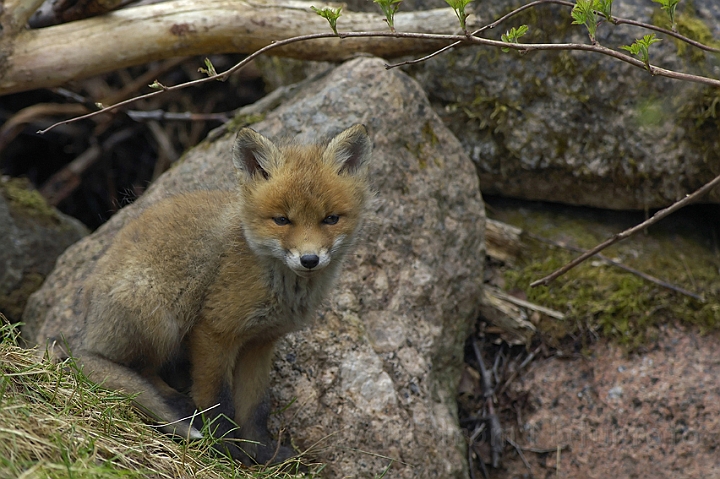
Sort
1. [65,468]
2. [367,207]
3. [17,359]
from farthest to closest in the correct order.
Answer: [367,207], [17,359], [65,468]

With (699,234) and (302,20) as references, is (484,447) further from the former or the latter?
(302,20)

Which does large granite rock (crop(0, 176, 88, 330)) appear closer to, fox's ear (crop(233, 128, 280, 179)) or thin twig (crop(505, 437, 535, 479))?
fox's ear (crop(233, 128, 280, 179))

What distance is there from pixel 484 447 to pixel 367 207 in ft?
7.07

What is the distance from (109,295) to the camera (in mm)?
3758

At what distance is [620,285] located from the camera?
5.50 meters

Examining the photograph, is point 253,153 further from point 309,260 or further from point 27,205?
point 27,205

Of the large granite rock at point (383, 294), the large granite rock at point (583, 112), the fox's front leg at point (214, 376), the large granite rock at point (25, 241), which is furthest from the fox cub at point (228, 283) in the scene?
the large granite rock at point (583, 112)

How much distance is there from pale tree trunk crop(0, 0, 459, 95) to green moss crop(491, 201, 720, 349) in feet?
6.48

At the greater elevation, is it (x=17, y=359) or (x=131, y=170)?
(x=17, y=359)

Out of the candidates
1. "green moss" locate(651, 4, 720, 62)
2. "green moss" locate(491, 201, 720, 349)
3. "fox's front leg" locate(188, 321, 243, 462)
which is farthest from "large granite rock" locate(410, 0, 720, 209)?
"fox's front leg" locate(188, 321, 243, 462)

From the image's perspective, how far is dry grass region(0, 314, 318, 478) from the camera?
2699 mm

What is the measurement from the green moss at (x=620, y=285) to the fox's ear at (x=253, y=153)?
271cm

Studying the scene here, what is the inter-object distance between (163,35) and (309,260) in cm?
281

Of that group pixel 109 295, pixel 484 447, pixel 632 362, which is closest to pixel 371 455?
pixel 484 447
